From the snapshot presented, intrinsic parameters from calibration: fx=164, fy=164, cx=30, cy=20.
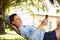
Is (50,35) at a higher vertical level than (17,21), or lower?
lower

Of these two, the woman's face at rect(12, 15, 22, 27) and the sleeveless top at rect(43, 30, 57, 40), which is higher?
the woman's face at rect(12, 15, 22, 27)

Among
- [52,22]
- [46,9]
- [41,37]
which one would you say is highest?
[46,9]

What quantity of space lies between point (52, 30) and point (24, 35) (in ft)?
0.89

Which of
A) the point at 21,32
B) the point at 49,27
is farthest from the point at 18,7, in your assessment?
the point at 49,27

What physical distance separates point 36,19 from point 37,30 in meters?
0.11

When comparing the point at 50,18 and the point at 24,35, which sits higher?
the point at 50,18

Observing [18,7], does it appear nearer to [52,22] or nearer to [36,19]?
[36,19]

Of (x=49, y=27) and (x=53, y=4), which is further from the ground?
(x=53, y=4)

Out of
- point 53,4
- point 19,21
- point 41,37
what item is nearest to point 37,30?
point 41,37

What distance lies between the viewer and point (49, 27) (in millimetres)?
1562

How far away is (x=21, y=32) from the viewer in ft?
5.12

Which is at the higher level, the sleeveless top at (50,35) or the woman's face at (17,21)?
the woman's face at (17,21)

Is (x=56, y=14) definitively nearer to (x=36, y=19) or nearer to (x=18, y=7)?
(x=36, y=19)

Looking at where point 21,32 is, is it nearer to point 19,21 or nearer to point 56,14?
point 19,21
